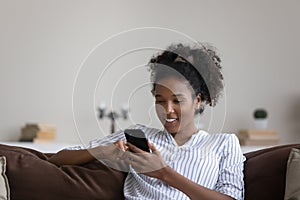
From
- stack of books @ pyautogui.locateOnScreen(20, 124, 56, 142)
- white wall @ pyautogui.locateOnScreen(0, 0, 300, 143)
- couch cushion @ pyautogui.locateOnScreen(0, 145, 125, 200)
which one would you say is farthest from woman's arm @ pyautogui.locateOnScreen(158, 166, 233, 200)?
stack of books @ pyautogui.locateOnScreen(20, 124, 56, 142)

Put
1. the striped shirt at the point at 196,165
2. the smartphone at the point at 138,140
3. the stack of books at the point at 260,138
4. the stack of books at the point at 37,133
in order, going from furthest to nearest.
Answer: the stack of books at the point at 260,138 < the stack of books at the point at 37,133 < the striped shirt at the point at 196,165 < the smartphone at the point at 138,140

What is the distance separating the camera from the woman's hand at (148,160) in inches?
67.7

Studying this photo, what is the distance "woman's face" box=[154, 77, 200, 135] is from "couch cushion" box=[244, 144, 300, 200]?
0.29m

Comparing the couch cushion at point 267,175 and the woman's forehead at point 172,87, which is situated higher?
the woman's forehead at point 172,87

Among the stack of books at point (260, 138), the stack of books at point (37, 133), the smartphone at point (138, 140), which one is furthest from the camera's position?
the stack of books at point (260, 138)

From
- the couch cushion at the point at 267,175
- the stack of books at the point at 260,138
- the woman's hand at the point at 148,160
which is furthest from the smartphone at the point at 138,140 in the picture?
the stack of books at the point at 260,138

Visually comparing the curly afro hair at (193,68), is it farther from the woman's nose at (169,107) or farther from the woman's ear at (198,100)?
the woman's nose at (169,107)

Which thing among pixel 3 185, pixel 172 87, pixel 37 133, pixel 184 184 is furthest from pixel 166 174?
pixel 37 133

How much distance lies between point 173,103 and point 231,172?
0.30 m

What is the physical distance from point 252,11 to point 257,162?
2150 millimetres

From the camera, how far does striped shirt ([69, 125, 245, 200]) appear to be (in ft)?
5.99

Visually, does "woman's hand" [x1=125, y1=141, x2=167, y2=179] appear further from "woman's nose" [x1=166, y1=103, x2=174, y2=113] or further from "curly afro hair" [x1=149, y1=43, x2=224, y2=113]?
"curly afro hair" [x1=149, y1=43, x2=224, y2=113]

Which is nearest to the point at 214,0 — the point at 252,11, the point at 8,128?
the point at 252,11

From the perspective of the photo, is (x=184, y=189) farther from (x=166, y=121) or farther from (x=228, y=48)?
(x=228, y=48)
